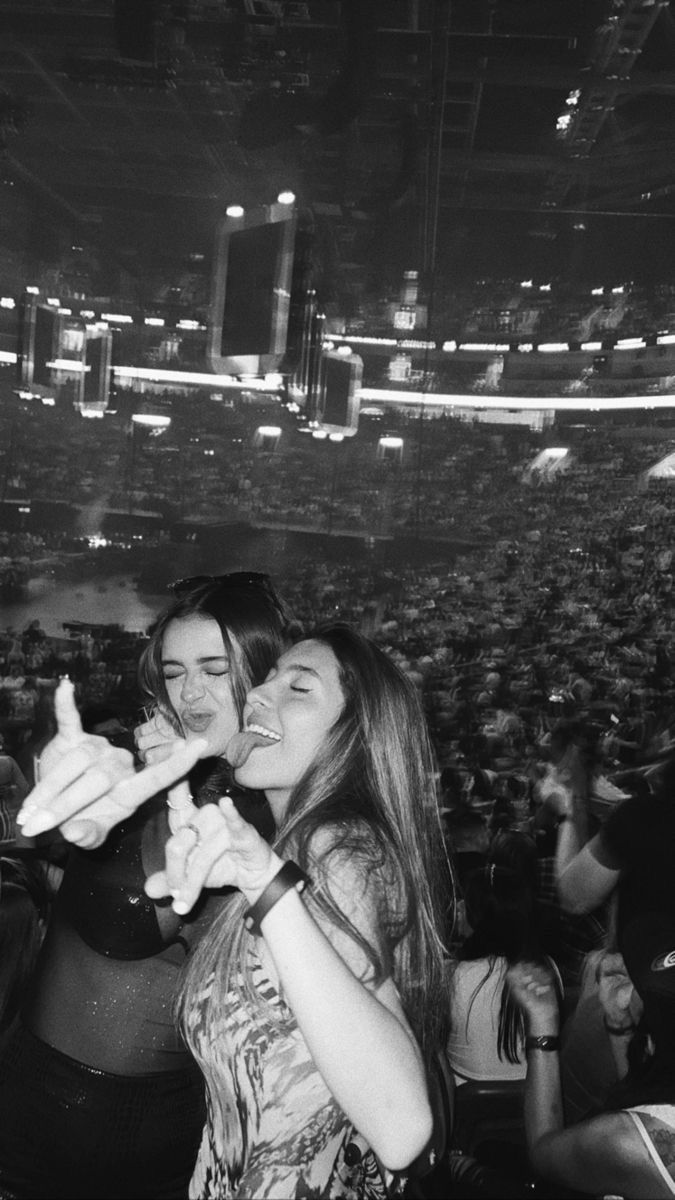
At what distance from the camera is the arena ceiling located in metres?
6.05

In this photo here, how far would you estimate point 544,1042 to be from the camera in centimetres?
152

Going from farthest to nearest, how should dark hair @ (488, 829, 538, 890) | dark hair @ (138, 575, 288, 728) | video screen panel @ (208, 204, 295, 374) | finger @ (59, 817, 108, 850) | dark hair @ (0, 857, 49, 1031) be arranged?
video screen panel @ (208, 204, 295, 374) → dark hair @ (488, 829, 538, 890) → dark hair @ (138, 575, 288, 728) → dark hair @ (0, 857, 49, 1031) → finger @ (59, 817, 108, 850)

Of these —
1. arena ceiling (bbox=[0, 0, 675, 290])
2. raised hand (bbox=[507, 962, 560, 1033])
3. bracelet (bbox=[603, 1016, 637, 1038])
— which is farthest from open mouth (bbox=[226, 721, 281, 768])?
arena ceiling (bbox=[0, 0, 675, 290])

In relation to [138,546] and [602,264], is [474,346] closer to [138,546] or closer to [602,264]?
[602,264]

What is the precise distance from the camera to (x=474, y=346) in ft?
29.5

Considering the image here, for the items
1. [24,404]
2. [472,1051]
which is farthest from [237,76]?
[472,1051]

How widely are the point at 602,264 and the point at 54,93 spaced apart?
444 centimetres

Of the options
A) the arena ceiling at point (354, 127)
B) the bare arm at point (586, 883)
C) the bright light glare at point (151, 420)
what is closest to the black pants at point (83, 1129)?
the bare arm at point (586, 883)

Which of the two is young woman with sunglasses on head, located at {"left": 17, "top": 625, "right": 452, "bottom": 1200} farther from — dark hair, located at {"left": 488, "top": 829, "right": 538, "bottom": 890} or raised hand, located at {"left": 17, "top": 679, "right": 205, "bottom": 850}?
dark hair, located at {"left": 488, "top": 829, "right": 538, "bottom": 890}

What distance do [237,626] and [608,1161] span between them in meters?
0.76

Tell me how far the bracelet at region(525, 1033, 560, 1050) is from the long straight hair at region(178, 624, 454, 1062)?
1.41 feet

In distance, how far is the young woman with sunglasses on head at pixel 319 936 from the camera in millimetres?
803

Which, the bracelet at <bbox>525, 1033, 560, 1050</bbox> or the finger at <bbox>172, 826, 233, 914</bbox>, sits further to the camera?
the bracelet at <bbox>525, 1033, 560, 1050</bbox>

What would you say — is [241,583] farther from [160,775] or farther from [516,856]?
[516,856]
